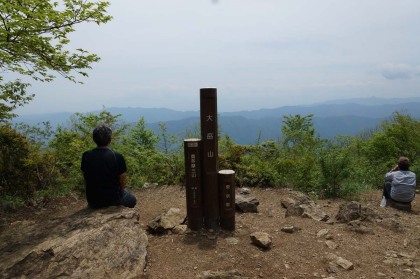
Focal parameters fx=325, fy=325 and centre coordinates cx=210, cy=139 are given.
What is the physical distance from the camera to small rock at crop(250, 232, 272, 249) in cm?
501

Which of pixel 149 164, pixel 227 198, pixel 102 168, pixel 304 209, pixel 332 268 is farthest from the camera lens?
pixel 149 164

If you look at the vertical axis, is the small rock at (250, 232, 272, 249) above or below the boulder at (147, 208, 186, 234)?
below

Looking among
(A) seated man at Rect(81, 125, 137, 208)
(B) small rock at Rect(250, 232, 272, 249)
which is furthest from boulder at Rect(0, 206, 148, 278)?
(B) small rock at Rect(250, 232, 272, 249)

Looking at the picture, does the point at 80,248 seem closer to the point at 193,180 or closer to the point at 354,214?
the point at 193,180

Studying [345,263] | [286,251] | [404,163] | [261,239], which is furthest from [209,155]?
[404,163]

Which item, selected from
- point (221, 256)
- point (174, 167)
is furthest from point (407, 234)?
point (174, 167)

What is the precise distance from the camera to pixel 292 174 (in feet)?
32.1

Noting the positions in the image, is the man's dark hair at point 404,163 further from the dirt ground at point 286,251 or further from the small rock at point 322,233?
the small rock at point 322,233

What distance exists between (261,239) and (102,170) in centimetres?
266

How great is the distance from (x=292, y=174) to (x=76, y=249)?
6.99 m

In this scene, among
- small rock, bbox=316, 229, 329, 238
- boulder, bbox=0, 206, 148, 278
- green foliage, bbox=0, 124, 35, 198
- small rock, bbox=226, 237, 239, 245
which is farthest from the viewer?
green foliage, bbox=0, 124, 35, 198

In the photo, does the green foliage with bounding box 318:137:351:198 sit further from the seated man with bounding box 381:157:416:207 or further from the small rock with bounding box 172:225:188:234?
the small rock with bounding box 172:225:188:234

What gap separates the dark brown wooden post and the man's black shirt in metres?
1.64

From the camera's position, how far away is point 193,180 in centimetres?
537
